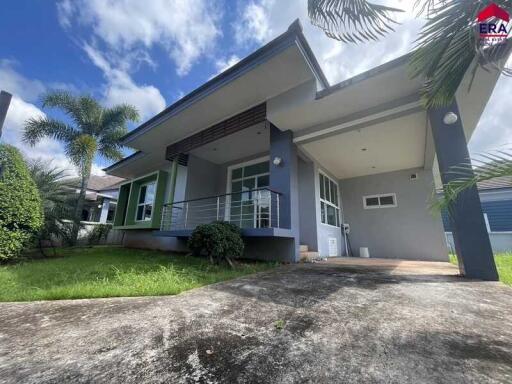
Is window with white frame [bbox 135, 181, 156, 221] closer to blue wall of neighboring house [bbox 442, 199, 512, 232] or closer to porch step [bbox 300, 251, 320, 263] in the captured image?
porch step [bbox 300, 251, 320, 263]

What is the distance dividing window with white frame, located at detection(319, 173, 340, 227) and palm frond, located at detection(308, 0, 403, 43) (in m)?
5.53

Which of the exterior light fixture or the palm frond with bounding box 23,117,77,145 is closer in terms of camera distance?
the exterior light fixture

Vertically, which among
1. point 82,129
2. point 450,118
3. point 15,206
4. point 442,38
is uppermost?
point 82,129

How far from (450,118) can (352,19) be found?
10.2ft

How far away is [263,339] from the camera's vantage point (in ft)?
5.08

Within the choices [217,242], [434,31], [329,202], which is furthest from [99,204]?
[434,31]

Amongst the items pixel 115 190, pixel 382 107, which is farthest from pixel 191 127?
pixel 115 190

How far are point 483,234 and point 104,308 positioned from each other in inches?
219

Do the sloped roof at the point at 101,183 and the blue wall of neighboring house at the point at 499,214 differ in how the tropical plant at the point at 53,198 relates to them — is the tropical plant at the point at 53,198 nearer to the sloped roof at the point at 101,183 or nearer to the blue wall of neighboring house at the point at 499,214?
the sloped roof at the point at 101,183

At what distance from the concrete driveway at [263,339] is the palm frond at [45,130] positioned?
11.5m

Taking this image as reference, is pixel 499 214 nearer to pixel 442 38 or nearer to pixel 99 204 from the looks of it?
pixel 442 38

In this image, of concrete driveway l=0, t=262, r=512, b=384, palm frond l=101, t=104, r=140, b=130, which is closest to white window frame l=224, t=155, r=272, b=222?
concrete driveway l=0, t=262, r=512, b=384

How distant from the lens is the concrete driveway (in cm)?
115

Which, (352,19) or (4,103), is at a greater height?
(352,19)
